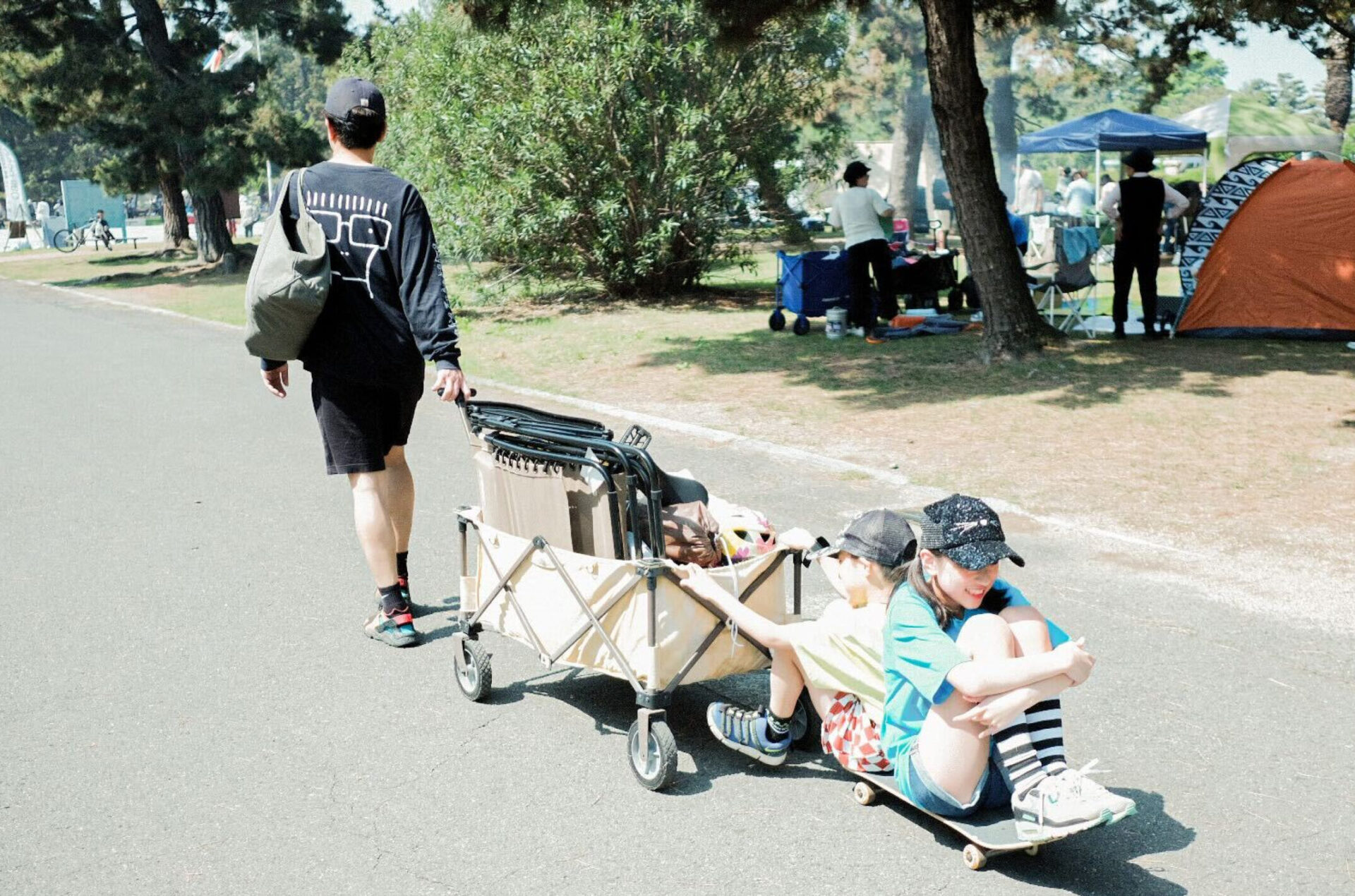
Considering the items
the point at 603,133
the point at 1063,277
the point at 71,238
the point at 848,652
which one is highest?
the point at 603,133

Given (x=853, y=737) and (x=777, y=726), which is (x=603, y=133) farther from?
(x=853, y=737)

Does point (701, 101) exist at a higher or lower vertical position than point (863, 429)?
higher

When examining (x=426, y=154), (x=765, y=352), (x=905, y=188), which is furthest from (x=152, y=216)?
(x=765, y=352)

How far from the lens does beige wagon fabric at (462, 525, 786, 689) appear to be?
3908mm

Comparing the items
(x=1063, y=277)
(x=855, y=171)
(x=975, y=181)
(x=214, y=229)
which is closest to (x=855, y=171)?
(x=855, y=171)

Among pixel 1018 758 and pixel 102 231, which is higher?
pixel 102 231

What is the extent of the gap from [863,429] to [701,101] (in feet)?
28.7

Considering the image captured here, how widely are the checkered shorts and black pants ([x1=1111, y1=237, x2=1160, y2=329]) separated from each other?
9.79 metres

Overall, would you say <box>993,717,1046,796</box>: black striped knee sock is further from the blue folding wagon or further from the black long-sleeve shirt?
the blue folding wagon

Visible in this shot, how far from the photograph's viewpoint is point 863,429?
9.18 meters

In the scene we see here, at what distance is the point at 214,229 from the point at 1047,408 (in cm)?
2525

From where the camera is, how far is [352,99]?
4.77 m

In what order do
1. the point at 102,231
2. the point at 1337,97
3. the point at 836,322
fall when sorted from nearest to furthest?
the point at 836,322
the point at 1337,97
the point at 102,231

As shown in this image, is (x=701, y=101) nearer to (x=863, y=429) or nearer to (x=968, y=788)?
(x=863, y=429)
